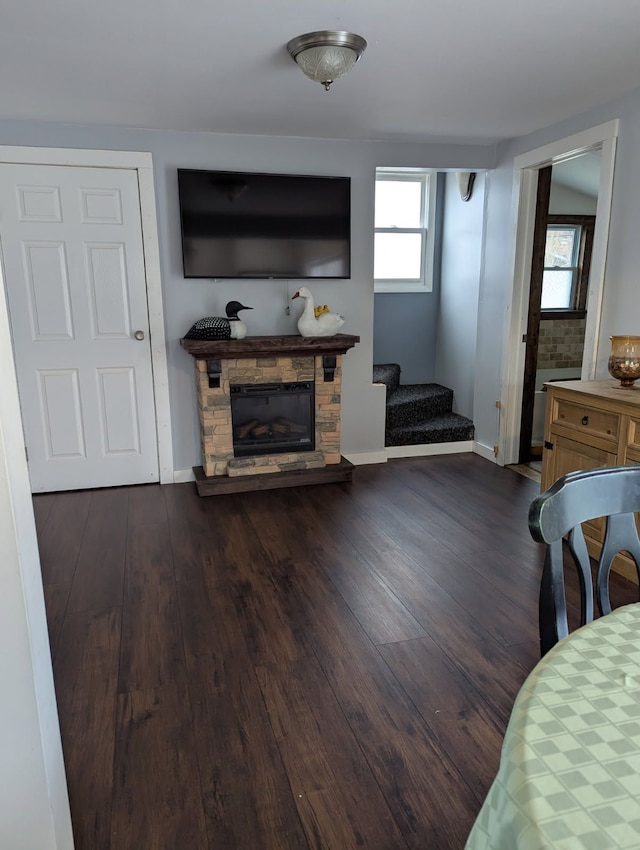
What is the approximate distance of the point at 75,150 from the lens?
11.6 ft

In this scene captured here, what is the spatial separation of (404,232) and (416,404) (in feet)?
5.21

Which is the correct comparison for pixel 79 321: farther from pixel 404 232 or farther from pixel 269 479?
pixel 404 232

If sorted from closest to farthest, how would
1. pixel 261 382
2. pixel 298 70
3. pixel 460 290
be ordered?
pixel 298 70 → pixel 261 382 → pixel 460 290

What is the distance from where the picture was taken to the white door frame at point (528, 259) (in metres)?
3.25

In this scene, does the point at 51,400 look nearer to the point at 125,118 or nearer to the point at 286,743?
the point at 125,118

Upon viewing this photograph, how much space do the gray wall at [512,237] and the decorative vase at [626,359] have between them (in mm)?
402

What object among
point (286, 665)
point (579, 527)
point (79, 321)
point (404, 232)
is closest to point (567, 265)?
point (404, 232)

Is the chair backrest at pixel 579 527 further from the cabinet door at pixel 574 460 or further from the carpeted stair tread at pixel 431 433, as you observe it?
the carpeted stair tread at pixel 431 433

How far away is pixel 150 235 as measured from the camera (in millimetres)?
3764

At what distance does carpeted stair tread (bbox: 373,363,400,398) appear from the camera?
4898 mm

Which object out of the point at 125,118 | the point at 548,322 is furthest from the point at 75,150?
the point at 548,322

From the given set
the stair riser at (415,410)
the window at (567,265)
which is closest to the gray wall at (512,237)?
the stair riser at (415,410)

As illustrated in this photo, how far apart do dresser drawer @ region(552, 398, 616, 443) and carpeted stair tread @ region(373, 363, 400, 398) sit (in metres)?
1.95

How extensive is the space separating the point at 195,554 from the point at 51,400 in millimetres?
1610
